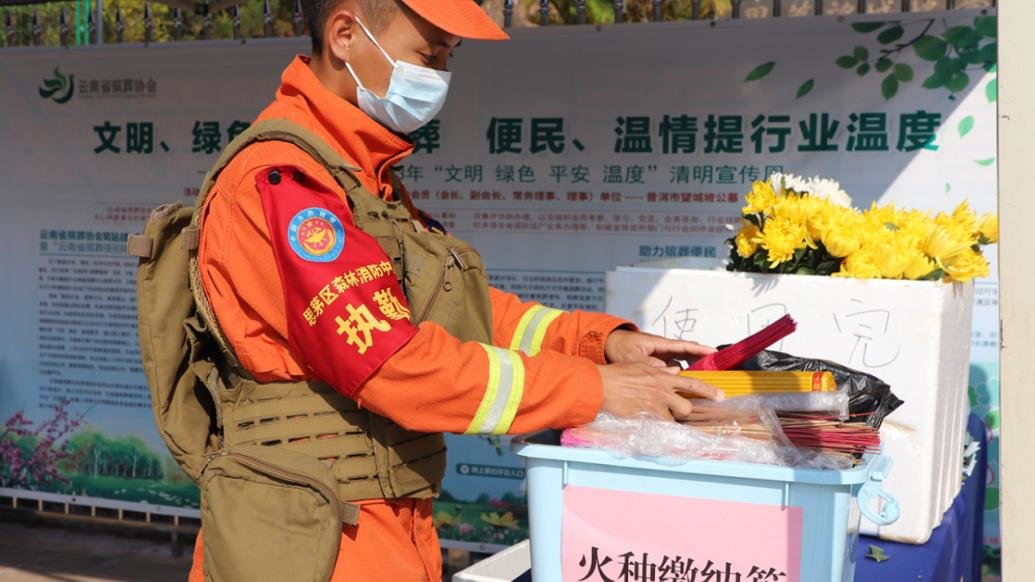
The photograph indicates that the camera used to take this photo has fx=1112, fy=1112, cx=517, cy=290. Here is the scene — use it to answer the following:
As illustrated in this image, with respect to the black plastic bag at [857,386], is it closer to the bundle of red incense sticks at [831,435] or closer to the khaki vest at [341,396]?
the bundle of red incense sticks at [831,435]

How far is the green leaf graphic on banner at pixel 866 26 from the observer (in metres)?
4.03

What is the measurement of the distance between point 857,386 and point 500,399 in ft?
1.98

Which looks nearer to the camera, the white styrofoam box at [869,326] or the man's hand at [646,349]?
the man's hand at [646,349]

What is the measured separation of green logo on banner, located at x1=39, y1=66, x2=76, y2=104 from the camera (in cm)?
523

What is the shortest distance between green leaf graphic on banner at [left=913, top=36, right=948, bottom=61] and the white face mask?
8.09 feet

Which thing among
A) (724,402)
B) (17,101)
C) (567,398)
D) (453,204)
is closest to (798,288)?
(724,402)

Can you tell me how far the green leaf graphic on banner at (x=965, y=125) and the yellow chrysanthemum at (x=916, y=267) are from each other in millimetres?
1903

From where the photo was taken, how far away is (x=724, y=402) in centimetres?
175

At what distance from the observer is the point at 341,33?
203 cm

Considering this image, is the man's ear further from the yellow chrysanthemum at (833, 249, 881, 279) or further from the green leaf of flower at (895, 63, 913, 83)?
the green leaf of flower at (895, 63, 913, 83)

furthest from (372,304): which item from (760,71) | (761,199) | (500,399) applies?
(760,71)

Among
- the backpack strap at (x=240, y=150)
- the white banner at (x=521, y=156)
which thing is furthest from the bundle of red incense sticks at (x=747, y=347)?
the white banner at (x=521, y=156)

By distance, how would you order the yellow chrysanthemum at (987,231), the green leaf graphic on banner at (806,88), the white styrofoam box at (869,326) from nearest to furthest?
the white styrofoam box at (869,326)
the yellow chrysanthemum at (987,231)
the green leaf graphic on banner at (806,88)

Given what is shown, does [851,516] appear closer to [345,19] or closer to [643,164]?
[345,19]
